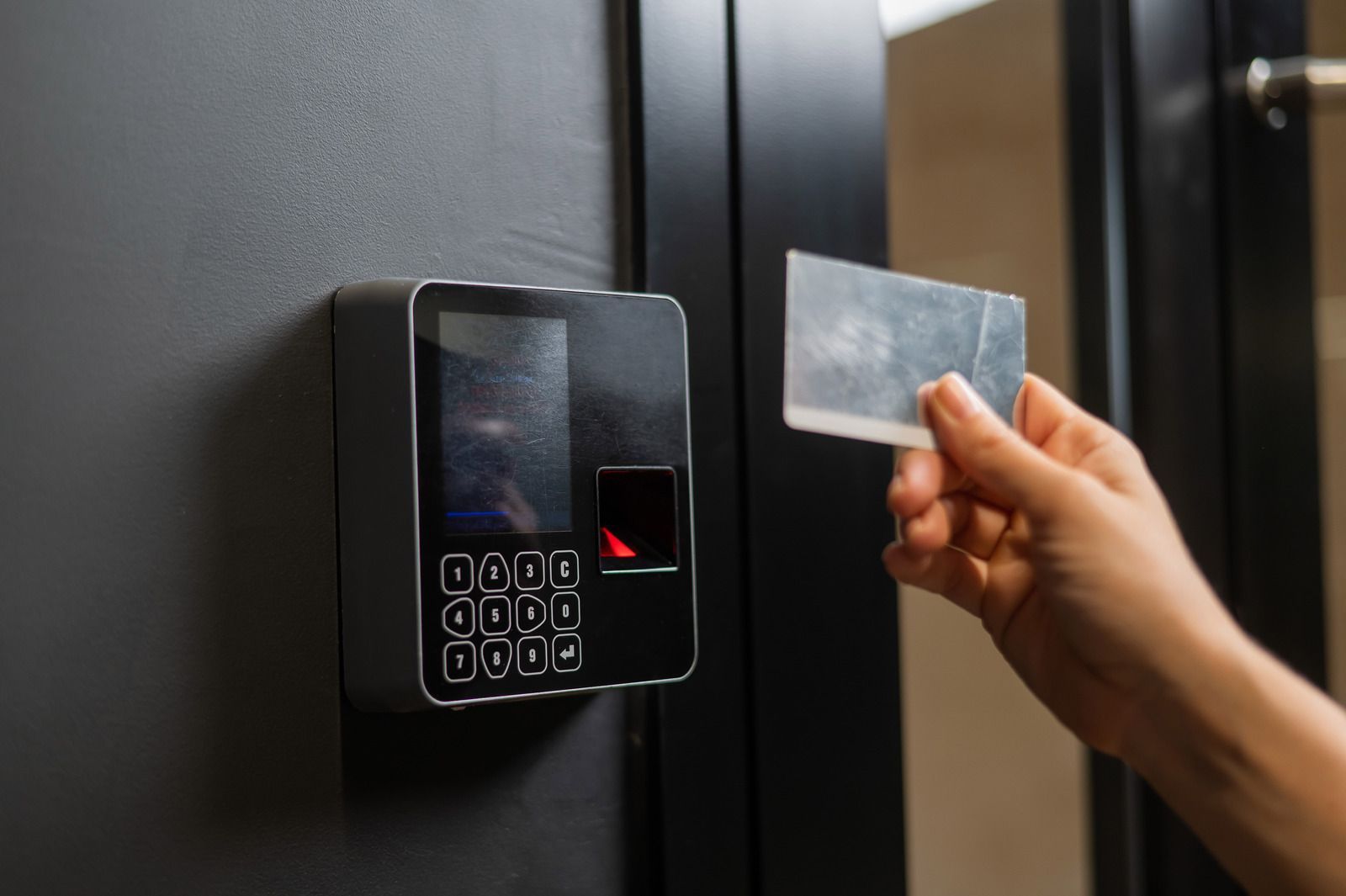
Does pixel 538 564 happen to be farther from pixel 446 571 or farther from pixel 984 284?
pixel 984 284

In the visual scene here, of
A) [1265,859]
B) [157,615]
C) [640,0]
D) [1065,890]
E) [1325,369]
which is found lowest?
[1065,890]

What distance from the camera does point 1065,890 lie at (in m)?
1.40

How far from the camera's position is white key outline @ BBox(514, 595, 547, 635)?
36 cm

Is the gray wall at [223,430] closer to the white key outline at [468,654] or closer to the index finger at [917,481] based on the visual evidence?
the white key outline at [468,654]

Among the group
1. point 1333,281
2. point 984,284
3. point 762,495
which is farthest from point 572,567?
point 984,284

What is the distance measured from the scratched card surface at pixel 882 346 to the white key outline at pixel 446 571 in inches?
4.7

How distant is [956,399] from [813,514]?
0.11 meters

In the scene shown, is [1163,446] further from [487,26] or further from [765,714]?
[487,26]

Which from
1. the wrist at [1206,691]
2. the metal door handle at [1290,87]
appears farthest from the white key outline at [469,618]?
the metal door handle at [1290,87]

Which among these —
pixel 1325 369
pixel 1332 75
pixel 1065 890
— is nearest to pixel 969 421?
pixel 1332 75

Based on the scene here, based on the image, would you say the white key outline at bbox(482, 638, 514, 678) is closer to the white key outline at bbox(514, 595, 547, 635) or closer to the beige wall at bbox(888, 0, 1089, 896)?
the white key outline at bbox(514, 595, 547, 635)

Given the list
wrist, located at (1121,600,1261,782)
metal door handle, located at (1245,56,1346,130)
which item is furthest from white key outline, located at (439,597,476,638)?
metal door handle, located at (1245,56,1346,130)

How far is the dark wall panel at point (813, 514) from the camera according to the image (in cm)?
46

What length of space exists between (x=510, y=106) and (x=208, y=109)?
114mm
